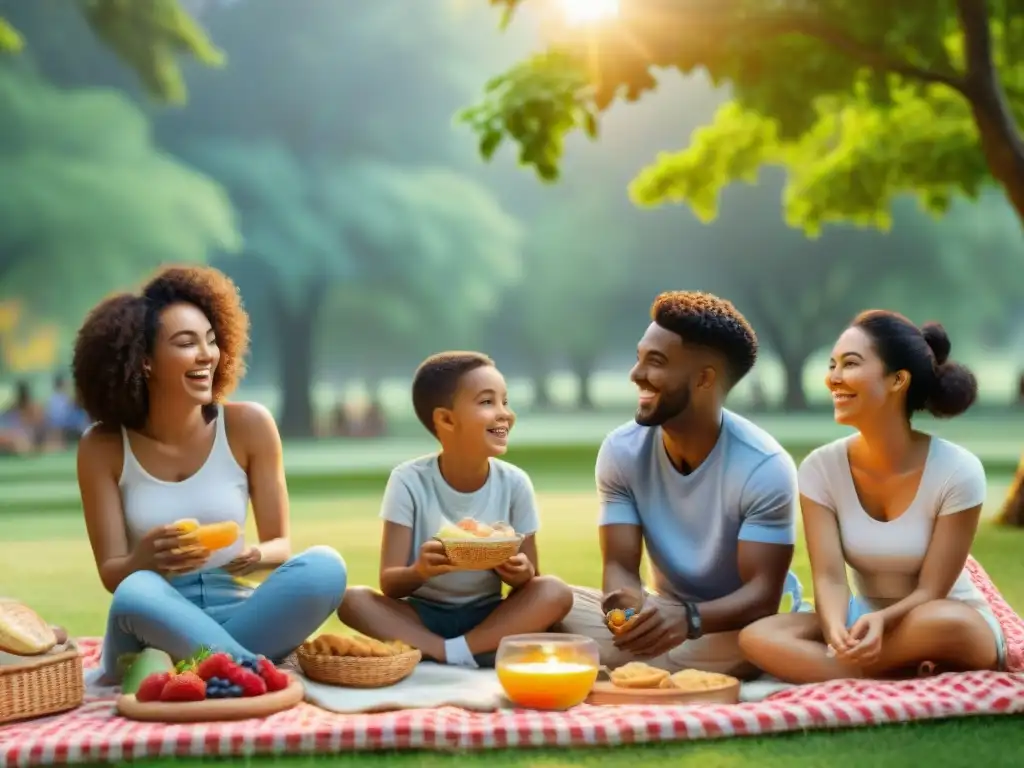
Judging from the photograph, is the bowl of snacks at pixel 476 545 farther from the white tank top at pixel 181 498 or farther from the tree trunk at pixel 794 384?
the tree trunk at pixel 794 384

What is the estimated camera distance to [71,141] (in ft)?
85.6

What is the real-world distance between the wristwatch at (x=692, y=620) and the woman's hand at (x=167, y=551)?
1.64 m

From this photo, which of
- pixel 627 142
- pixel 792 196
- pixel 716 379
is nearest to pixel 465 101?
pixel 627 142

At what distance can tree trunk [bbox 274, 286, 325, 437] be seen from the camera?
95.3 ft

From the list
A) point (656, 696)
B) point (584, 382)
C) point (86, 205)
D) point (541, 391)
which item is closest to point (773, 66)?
point (656, 696)

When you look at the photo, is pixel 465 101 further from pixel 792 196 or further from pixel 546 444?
pixel 792 196

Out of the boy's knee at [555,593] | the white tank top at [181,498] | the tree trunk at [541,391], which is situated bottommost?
the tree trunk at [541,391]

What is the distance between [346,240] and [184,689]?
25.3m

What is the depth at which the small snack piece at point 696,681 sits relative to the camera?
14.6 feet

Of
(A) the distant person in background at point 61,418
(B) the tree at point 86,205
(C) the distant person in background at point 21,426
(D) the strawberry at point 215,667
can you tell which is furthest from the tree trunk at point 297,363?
(D) the strawberry at point 215,667

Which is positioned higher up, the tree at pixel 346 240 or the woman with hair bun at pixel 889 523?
the tree at pixel 346 240

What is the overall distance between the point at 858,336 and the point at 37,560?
Result: 6.68 metres

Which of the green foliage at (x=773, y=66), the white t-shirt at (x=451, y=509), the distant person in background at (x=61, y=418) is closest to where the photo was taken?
the white t-shirt at (x=451, y=509)

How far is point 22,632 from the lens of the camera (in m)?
4.36
